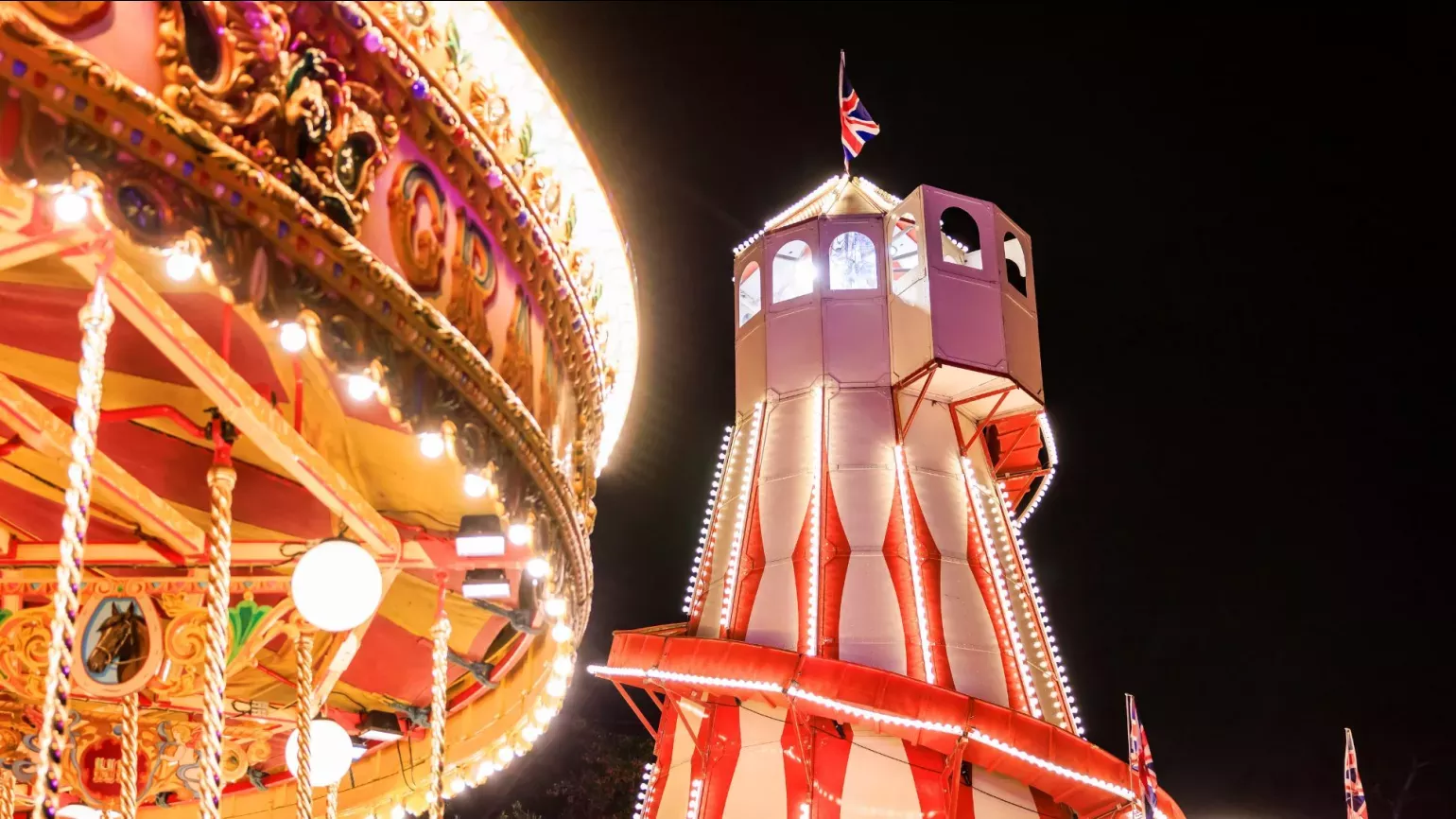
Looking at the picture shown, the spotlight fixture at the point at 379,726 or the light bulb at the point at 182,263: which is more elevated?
the light bulb at the point at 182,263

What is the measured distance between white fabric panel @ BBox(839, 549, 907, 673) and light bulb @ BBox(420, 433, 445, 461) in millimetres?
11151

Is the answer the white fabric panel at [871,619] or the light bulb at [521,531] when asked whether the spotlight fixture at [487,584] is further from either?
the white fabric panel at [871,619]

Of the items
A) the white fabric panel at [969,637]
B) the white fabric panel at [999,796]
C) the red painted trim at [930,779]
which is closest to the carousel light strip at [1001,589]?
the white fabric panel at [969,637]

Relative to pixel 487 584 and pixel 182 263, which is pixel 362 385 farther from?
pixel 487 584

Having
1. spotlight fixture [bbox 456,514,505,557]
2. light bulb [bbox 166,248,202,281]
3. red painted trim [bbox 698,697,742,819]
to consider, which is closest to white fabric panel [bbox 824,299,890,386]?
red painted trim [bbox 698,697,742,819]

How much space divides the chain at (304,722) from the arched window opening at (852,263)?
12467mm

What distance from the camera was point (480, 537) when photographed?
17.3 ft

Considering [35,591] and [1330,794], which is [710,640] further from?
[1330,794]

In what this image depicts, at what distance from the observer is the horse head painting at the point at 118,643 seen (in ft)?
18.2

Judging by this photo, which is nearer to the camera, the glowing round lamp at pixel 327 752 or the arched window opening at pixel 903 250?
the glowing round lamp at pixel 327 752

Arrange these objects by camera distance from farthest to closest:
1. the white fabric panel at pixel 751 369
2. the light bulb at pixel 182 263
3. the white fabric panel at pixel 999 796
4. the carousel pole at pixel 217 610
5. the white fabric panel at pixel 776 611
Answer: the white fabric panel at pixel 751 369 → the white fabric panel at pixel 776 611 → the white fabric panel at pixel 999 796 → the carousel pole at pixel 217 610 → the light bulb at pixel 182 263

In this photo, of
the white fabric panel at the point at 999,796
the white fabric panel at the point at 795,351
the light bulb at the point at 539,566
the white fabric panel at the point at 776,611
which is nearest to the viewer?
the light bulb at the point at 539,566

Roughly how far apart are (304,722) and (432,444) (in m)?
2.29

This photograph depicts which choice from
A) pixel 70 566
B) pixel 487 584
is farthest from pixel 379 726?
pixel 70 566
